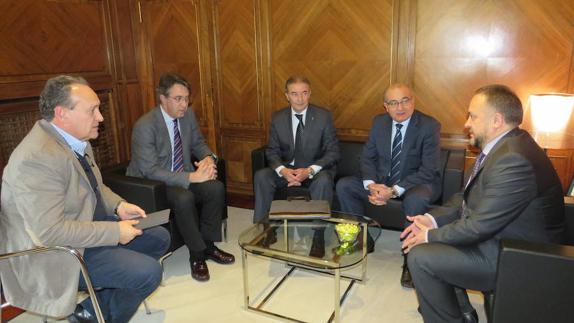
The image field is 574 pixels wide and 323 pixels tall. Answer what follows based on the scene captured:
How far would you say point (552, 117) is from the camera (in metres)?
2.86

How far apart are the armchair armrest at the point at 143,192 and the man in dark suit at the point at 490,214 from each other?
168 cm

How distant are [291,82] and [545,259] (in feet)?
7.76

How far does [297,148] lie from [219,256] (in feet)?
3.70

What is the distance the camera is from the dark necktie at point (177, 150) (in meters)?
3.27

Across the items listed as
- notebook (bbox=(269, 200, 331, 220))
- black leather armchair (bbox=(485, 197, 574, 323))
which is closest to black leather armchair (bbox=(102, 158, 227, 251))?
notebook (bbox=(269, 200, 331, 220))

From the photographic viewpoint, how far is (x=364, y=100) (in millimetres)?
3844

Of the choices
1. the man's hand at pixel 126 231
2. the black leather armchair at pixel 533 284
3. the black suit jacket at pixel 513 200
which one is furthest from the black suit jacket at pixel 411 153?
the man's hand at pixel 126 231

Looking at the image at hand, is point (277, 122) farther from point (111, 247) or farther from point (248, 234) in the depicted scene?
point (111, 247)

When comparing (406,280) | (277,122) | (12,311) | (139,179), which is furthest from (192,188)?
(406,280)

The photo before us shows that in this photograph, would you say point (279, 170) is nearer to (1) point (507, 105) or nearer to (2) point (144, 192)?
(2) point (144, 192)

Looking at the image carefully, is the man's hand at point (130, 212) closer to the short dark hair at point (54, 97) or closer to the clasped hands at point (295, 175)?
the short dark hair at point (54, 97)

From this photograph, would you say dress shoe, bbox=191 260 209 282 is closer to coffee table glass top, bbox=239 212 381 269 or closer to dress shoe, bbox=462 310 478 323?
coffee table glass top, bbox=239 212 381 269

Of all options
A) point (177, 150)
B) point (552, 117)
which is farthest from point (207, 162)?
point (552, 117)

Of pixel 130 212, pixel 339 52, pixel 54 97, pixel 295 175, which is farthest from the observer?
pixel 339 52
